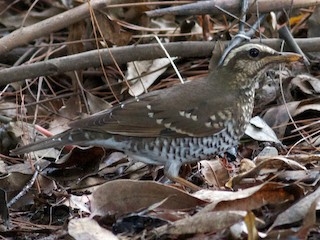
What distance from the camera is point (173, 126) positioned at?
4.50m

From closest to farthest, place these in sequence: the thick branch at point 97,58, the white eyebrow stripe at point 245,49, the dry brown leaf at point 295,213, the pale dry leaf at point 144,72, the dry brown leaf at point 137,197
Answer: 1. the dry brown leaf at point 295,213
2. the dry brown leaf at point 137,197
3. the white eyebrow stripe at point 245,49
4. the thick branch at point 97,58
5. the pale dry leaf at point 144,72

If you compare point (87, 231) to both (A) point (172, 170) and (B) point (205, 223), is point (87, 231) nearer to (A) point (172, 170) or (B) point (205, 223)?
(B) point (205, 223)

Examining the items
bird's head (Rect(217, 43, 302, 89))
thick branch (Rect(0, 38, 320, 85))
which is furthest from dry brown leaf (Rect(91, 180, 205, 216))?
thick branch (Rect(0, 38, 320, 85))

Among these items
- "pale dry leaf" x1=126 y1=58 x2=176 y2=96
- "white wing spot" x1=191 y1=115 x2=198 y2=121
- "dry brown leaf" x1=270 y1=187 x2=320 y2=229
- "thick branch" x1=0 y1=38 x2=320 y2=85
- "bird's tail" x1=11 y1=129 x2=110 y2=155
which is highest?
"thick branch" x1=0 y1=38 x2=320 y2=85

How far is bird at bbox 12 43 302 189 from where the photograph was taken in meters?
4.45

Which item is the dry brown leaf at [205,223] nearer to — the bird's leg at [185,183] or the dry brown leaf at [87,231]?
the dry brown leaf at [87,231]

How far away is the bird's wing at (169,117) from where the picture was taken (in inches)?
176

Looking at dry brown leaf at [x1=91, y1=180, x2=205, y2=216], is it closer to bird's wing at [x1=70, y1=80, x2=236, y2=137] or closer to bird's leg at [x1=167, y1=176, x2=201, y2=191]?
bird's leg at [x1=167, y1=176, x2=201, y2=191]

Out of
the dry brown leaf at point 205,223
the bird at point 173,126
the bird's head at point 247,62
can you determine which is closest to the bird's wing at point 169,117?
the bird at point 173,126

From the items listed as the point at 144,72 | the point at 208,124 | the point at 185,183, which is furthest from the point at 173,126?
the point at 144,72

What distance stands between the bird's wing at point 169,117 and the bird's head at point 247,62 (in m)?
0.15

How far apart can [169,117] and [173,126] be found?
0.18 ft

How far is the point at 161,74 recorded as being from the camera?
19.2 feet

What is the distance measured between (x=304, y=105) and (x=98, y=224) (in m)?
1.99
